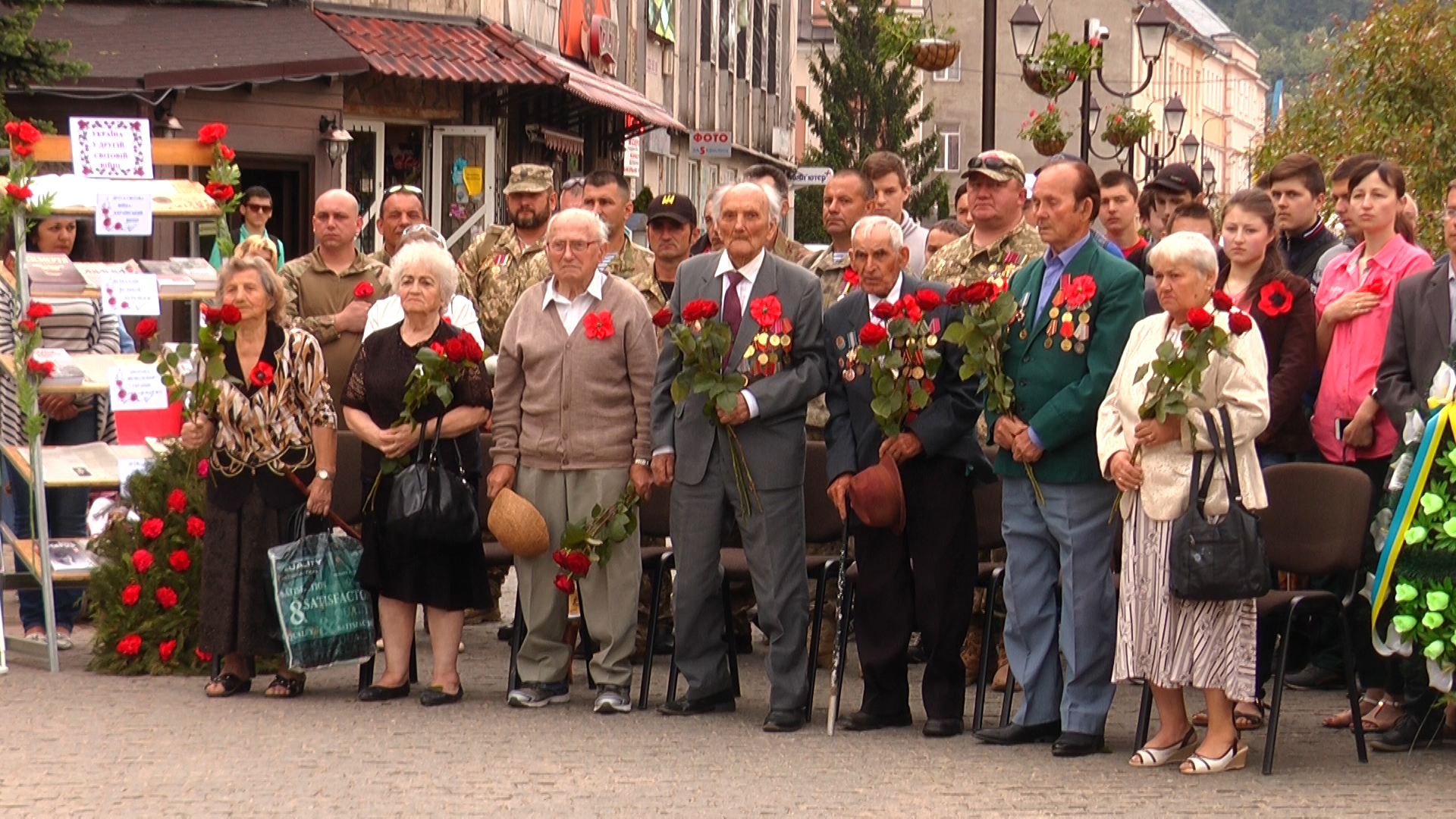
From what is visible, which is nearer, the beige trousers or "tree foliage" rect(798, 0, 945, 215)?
the beige trousers

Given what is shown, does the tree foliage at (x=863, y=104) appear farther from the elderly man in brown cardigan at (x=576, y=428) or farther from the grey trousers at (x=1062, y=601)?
the grey trousers at (x=1062, y=601)

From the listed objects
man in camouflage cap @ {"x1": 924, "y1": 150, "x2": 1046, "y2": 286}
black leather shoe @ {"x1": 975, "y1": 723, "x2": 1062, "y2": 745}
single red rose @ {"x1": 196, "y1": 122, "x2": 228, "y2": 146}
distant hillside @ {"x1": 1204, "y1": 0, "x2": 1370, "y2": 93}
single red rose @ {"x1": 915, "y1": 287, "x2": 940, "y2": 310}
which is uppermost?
distant hillside @ {"x1": 1204, "y1": 0, "x2": 1370, "y2": 93}

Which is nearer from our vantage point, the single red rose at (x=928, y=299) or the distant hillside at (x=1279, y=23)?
the single red rose at (x=928, y=299)

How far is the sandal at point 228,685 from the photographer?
9273mm

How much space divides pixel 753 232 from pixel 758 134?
39.1 metres

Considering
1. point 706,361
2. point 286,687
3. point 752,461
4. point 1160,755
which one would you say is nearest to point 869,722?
point 752,461

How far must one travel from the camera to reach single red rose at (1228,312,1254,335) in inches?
297

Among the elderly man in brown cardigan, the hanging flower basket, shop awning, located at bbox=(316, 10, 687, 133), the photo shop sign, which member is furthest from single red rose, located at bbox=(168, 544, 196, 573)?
the hanging flower basket

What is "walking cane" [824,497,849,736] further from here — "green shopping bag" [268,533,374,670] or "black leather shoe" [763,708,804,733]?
"green shopping bag" [268,533,374,670]

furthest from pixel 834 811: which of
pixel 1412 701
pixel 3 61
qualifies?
pixel 3 61

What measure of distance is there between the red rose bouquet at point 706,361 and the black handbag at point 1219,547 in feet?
6.11

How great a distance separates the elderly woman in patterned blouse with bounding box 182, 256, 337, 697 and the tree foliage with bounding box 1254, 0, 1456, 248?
1561cm

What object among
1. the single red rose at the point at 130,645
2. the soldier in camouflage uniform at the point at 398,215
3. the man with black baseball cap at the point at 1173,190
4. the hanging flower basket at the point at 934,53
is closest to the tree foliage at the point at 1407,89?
the hanging flower basket at the point at 934,53

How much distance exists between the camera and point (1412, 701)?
846 centimetres
